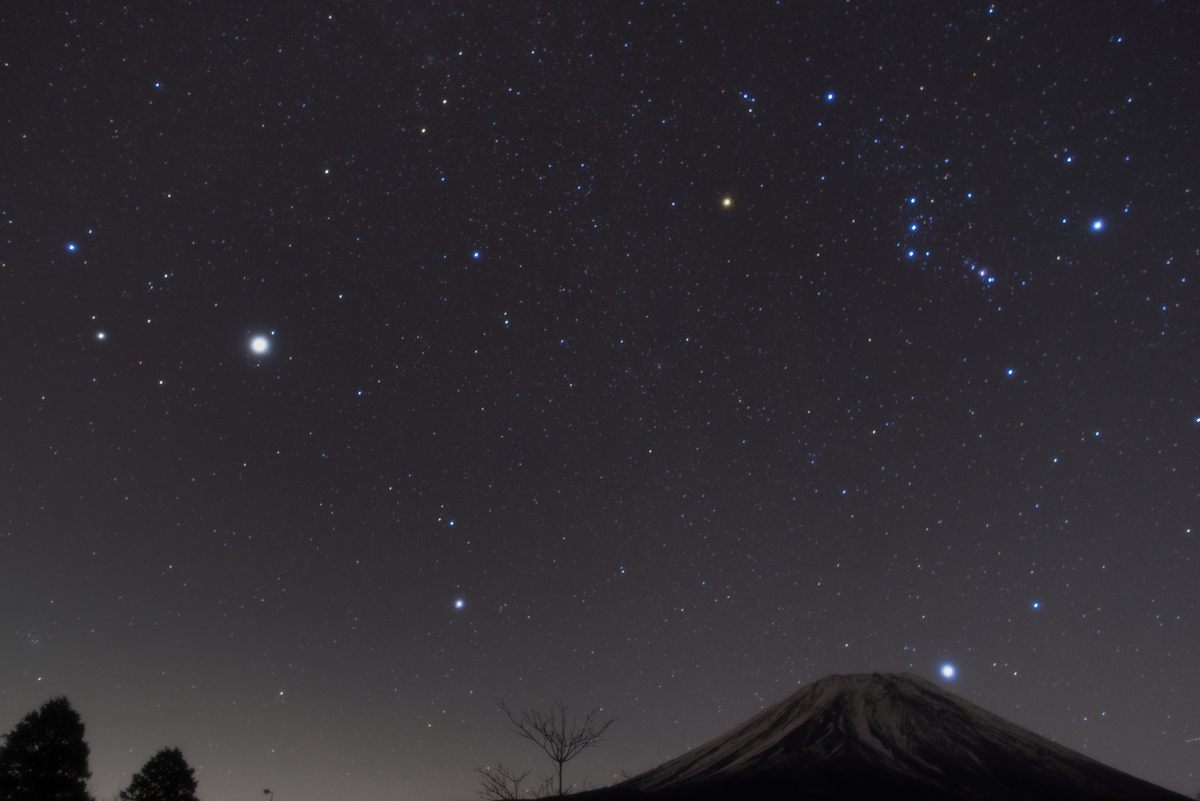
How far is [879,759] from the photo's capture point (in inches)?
1367

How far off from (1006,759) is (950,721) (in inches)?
214

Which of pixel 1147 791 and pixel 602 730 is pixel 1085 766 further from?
pixel 602 730

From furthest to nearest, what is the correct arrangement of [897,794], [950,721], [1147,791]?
[950,721], [1147,791], [897,794]

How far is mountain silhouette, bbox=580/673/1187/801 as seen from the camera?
31141 mm

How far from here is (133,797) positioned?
2617cm

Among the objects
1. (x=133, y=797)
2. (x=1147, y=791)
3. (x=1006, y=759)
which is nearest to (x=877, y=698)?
(x=1006, y=759)

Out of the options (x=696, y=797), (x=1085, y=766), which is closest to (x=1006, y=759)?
(x=1085, y=766)

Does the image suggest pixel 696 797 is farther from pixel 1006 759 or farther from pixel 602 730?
pixel 1006 759

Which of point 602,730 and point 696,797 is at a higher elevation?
point 602,730

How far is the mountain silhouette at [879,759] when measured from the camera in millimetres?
31141

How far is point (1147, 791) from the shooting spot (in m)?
34.8

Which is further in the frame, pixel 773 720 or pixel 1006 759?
pixel 773 720

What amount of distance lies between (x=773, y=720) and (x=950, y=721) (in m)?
10.1

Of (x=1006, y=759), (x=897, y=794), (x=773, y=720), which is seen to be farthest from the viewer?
(x=773, y=720)
